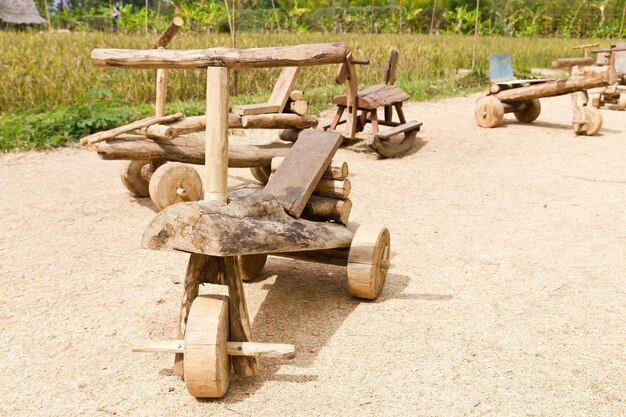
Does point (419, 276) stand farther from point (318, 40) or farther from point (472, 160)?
point (318, 40)

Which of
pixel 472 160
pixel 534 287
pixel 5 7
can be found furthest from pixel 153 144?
pixel 5 7

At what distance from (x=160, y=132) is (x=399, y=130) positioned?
3560 millimetres

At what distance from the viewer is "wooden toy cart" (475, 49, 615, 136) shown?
8.61 m

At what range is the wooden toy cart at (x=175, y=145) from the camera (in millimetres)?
5109

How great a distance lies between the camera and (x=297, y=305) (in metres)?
3.69

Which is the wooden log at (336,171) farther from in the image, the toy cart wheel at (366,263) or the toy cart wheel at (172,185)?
the toy cart wheel at (172,185)

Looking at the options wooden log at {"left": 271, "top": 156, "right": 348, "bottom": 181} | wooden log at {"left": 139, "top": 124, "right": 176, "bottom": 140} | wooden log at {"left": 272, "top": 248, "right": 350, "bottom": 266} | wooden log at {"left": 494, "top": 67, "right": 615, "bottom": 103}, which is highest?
wooden log at {"left": 494, "top": 67, "right": 615, "bottom": 103}

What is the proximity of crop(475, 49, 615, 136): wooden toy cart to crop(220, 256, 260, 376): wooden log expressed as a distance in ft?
23.0

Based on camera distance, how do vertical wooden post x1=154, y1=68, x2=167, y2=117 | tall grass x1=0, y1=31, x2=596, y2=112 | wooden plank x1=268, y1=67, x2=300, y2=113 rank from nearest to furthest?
vertical wooden post x1=154, y1=68, x2=167, y2=117
wooden plank x1=268, y1=67, x2=300, y2=113
tall grass x1=0, y1=31, x2=596, y2=112

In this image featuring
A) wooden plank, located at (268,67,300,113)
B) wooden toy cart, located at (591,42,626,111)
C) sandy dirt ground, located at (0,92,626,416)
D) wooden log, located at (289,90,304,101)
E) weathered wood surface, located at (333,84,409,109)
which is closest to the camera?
sandy dirt ground, located at (0,92,626,416)

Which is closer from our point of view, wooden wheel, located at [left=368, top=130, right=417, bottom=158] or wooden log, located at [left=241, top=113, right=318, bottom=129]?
wooden log, located at [left=241, top=113, right=318, bottom=129]

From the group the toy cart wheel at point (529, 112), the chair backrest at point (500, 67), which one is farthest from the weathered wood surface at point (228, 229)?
the chair backrest at point (500, 67)

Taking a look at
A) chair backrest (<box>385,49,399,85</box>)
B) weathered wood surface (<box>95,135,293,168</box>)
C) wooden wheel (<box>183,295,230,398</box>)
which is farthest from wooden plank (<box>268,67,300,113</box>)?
wooden wheel (<box>183,295,230,398</box>)

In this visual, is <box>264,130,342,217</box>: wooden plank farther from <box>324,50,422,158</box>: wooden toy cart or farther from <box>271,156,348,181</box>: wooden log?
<box>324,50,422,158</box>: wooden toy cart
